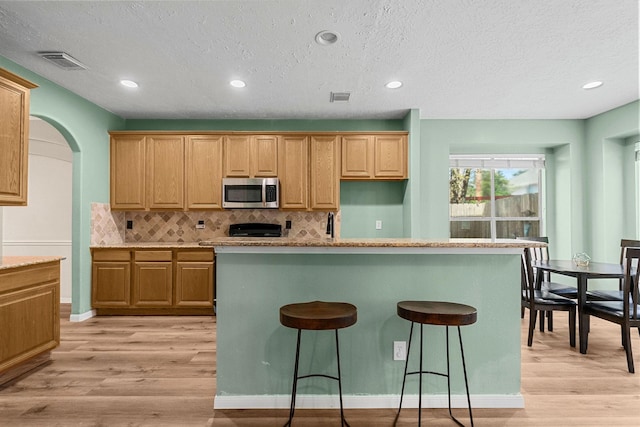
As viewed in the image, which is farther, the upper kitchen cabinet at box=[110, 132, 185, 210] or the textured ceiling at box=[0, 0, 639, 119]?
the upper kitchen cabinet at box=[110, 132, 185, 210]

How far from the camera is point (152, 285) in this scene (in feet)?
14.1

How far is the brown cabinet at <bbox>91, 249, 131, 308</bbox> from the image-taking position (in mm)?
4262

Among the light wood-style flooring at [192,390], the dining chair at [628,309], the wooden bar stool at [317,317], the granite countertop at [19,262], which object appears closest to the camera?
the wooden bar stool at [317,317]

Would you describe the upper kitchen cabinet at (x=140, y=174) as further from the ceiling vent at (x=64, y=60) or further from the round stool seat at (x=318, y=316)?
the round stool seat at (x=318, y=316)

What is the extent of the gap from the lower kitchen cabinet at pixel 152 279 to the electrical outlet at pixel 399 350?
8.99 ft

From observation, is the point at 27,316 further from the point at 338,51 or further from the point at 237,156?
the point at 338,51

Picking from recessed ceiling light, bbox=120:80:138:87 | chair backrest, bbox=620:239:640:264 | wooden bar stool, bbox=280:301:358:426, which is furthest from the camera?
chair backrest, bbox=620:239:640:264

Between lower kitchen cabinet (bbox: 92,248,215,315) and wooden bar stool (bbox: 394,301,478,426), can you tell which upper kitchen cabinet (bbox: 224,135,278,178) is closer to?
lower kitchen cabinet (bbox: 92,248,215,315)

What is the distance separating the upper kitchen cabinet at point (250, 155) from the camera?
4.64 metres

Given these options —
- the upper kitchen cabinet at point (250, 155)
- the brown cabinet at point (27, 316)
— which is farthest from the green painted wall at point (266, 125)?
the brown cabinet at point (27, 316)

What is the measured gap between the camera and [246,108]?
14.4 feet

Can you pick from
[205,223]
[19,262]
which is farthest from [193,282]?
[19,262]

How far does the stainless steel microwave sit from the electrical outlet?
2.73 m

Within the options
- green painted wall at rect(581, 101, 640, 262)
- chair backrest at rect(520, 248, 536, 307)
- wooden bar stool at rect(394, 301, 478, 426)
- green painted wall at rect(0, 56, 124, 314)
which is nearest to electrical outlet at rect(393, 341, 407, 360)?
wooden bar stool at rect(394, 301, 478, 426)
